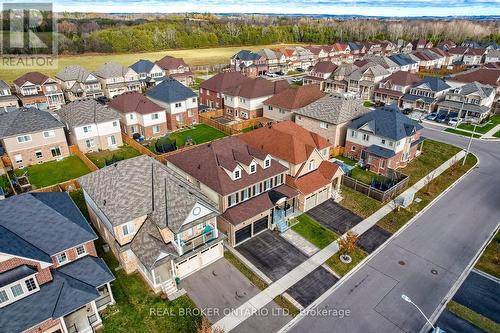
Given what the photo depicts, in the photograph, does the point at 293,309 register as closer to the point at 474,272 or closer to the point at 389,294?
the point at 389,294

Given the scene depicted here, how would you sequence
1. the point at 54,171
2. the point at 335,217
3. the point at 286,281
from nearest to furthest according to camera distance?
the point at 286,281 → the point at 335,217 → the point at 54,171

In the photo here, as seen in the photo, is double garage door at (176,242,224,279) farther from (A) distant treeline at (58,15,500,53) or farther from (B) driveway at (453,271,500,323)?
(A) distant treeline at (58,15,500,53)

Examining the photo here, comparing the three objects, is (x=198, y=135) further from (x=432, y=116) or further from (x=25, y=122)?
(x=432, y=116)

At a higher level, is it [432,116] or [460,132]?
[432,116]

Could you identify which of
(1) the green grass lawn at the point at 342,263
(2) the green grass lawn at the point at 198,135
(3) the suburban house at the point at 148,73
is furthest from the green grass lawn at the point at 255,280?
(3) the suburban house at the point at 148,73

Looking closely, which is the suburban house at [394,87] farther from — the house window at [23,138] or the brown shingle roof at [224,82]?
the house window at [23,138]

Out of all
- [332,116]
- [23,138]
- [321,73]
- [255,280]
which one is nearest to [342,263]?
[255,280]

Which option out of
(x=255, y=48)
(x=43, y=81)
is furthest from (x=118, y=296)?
(x=255, y=48)
